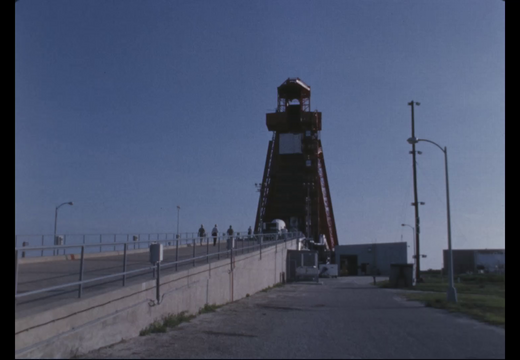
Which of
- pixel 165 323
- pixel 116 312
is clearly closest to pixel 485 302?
pixel 165 323

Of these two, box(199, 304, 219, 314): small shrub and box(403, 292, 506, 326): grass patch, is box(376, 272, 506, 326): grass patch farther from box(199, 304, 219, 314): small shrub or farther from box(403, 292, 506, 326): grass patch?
box(199, 304, 219, 314): small shrub

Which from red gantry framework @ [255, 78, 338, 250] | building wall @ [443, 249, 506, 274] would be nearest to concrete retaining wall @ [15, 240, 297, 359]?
building wall @ [443, 249, 506, 274]

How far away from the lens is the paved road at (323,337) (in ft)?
28.3

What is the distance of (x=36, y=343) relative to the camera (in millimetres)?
7680

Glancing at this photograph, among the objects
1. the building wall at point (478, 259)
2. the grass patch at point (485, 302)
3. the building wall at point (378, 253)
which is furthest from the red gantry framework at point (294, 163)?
the grass patch at point (485, 302)

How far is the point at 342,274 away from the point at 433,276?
1823 cm

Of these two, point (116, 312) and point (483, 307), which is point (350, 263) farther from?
point (116, 312)

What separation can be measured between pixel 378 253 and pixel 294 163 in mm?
15593

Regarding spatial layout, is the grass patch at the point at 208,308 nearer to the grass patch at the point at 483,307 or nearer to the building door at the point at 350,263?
the grass patch at the point at 483,307

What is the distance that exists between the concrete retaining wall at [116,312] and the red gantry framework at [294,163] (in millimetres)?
40203

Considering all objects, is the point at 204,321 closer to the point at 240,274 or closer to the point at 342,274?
the point at 240,274

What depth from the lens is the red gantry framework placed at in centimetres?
5925

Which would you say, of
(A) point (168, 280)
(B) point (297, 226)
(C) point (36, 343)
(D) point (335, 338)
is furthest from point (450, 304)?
(B) point (297, 226)
